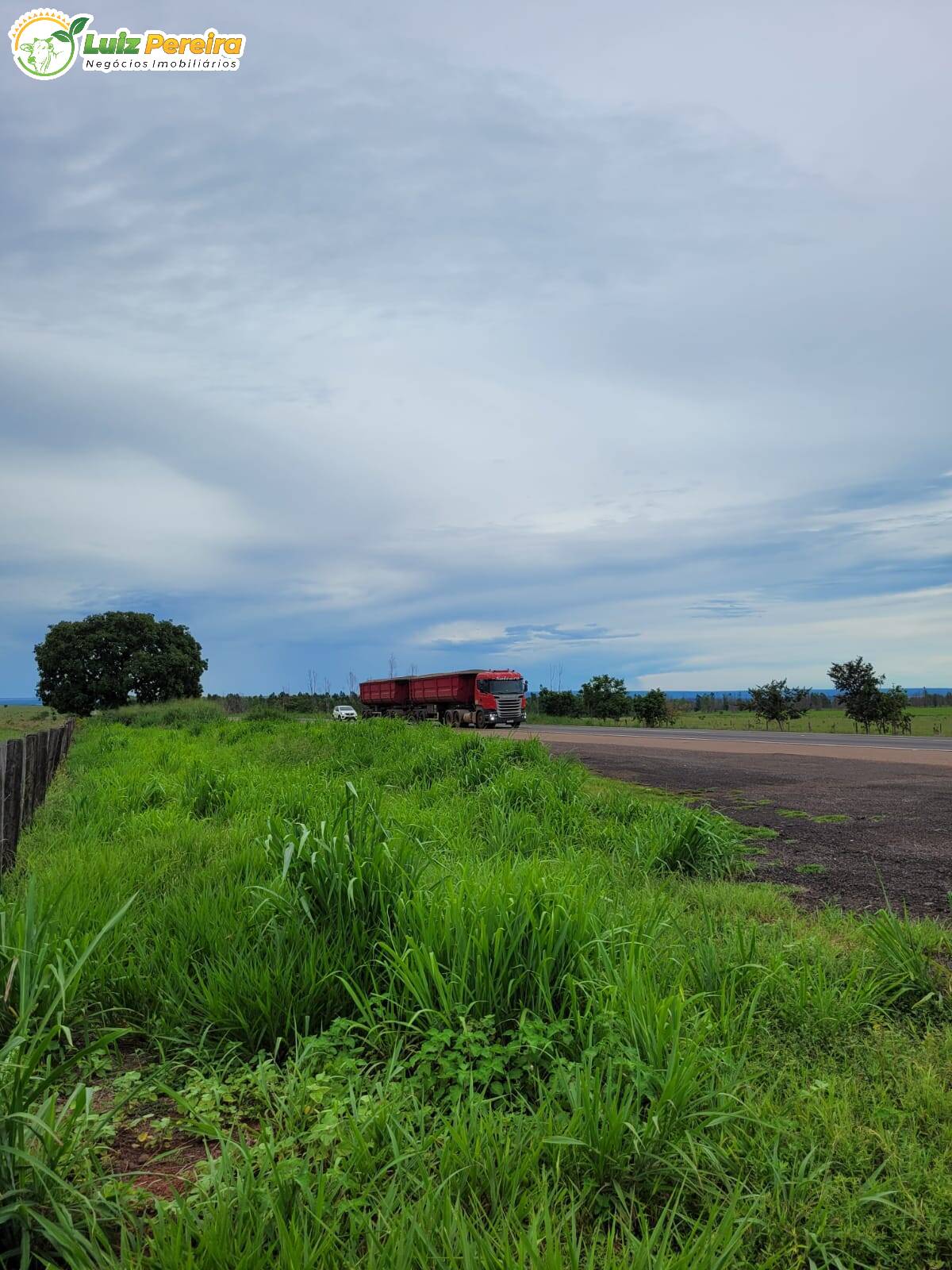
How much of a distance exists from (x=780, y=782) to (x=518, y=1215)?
11082mm

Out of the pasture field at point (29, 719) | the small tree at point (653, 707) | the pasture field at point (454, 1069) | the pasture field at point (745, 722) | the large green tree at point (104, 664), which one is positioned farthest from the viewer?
the large green tree at point (104, 664)

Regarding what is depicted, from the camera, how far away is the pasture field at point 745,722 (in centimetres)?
4978

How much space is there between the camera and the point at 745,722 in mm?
59250

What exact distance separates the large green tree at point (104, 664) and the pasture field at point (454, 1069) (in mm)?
63683

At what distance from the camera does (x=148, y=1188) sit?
7.98ft

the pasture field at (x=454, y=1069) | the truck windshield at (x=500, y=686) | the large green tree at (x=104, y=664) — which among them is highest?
the large green tree at (x=104, y=664)

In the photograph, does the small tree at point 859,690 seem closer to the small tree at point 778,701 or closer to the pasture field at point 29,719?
the small tree at point 778,701

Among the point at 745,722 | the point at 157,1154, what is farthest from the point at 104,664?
the point at 157,1154

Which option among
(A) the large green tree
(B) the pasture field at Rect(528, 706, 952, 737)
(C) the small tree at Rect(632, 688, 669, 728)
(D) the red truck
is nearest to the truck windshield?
(D) the red truck

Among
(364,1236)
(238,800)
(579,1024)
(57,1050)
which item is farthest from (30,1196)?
(238,800)

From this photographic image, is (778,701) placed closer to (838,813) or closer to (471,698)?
(471,698)

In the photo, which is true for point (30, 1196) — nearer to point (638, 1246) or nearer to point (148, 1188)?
point (148, 1188)

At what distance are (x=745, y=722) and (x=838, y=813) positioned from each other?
5290 cm

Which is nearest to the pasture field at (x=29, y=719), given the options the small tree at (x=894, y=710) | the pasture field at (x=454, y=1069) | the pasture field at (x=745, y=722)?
the pasture field at (x=745, y=722)
